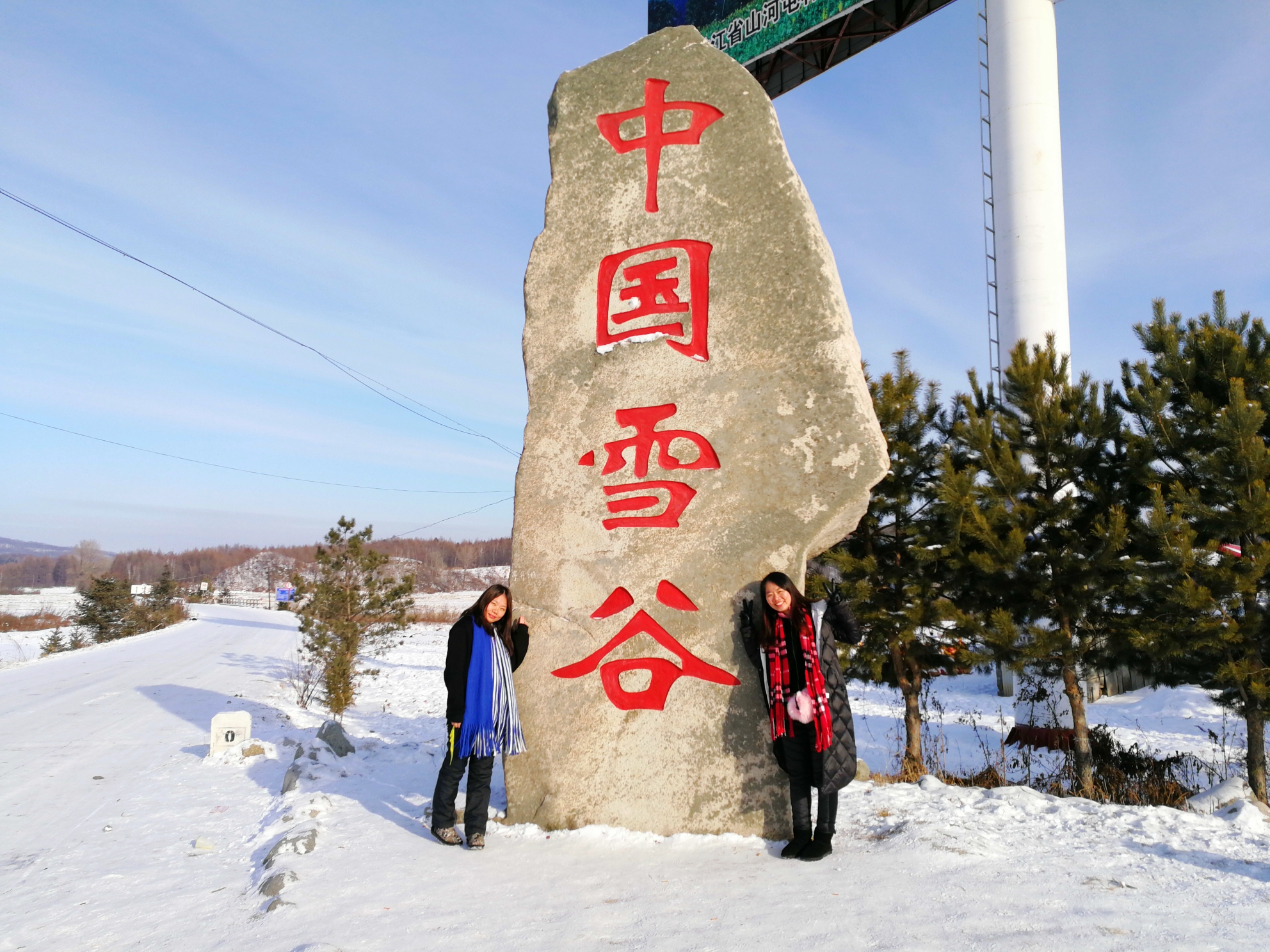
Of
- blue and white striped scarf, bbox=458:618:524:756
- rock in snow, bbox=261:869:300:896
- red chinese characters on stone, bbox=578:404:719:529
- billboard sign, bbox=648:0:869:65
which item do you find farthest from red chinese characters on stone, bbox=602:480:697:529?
billboard sign, bbox=648:0:869:65

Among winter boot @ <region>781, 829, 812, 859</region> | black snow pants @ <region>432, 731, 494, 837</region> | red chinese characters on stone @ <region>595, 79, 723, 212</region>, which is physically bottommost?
winter boot @ <region>781, 829, 812, 859</region>

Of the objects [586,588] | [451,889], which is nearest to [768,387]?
[586,588]

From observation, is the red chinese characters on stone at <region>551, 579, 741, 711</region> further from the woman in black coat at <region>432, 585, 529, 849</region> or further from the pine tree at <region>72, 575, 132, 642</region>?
the pine tree at <region>72, 575, 132, 642</region>

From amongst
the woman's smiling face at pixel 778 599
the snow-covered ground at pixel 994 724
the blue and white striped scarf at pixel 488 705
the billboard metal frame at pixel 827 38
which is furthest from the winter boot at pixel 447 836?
the billboard metal frame at pixel 827 38

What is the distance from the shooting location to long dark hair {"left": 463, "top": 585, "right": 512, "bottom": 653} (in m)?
4.12

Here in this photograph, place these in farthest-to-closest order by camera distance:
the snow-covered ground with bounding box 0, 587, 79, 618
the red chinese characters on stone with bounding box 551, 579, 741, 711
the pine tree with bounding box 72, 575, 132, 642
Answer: the snow-covered ground with bounding box 0, 587, 79, 618
the pine tree with bounding box 72, 575, 132, 642
the red chinese characters on stone with bounding box 551, 579, 741, 711

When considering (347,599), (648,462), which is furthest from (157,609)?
(648,462)

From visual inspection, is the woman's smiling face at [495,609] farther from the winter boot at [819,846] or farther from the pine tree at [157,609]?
the pine tree at [157,609]

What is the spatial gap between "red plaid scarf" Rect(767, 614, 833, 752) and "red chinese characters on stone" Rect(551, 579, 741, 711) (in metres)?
0.33

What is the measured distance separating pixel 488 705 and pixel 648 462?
151 cm

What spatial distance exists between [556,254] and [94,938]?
3.89 metres

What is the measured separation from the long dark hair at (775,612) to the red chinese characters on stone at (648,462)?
68cm

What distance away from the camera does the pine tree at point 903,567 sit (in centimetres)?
630

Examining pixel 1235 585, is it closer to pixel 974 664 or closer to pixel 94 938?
pixel 974 664
